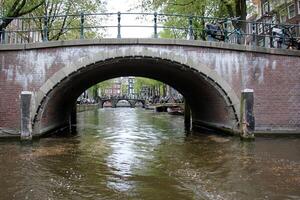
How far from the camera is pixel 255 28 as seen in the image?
15.4 m

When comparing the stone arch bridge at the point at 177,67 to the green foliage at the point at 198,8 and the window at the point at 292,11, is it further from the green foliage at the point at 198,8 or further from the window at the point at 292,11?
the window at the point at 292,11

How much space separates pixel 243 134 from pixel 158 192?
7.61 meters

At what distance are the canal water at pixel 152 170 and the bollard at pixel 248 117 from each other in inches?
14.4

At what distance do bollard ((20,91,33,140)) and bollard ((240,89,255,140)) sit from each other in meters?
7.23

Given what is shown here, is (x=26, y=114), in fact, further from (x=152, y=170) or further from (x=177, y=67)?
(x=152, y=170)

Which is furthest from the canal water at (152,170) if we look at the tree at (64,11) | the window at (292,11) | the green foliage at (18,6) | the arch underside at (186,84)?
the window at (292,11)

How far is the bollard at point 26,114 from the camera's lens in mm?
13648

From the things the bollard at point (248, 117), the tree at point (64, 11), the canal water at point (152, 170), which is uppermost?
the tree at point (64, 11)

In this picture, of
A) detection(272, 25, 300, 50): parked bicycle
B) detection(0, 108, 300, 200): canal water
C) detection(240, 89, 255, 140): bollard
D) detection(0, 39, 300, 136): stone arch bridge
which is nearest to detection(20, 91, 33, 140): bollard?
detection(0, 39, 300, 136): stone arch bridge

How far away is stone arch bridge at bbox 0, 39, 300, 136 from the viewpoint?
14242 millimetres

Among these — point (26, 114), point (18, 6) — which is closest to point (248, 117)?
point (26, 114)

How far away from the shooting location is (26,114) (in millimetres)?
13711

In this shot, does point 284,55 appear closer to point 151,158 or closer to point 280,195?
point 151,158

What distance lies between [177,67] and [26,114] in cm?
573
